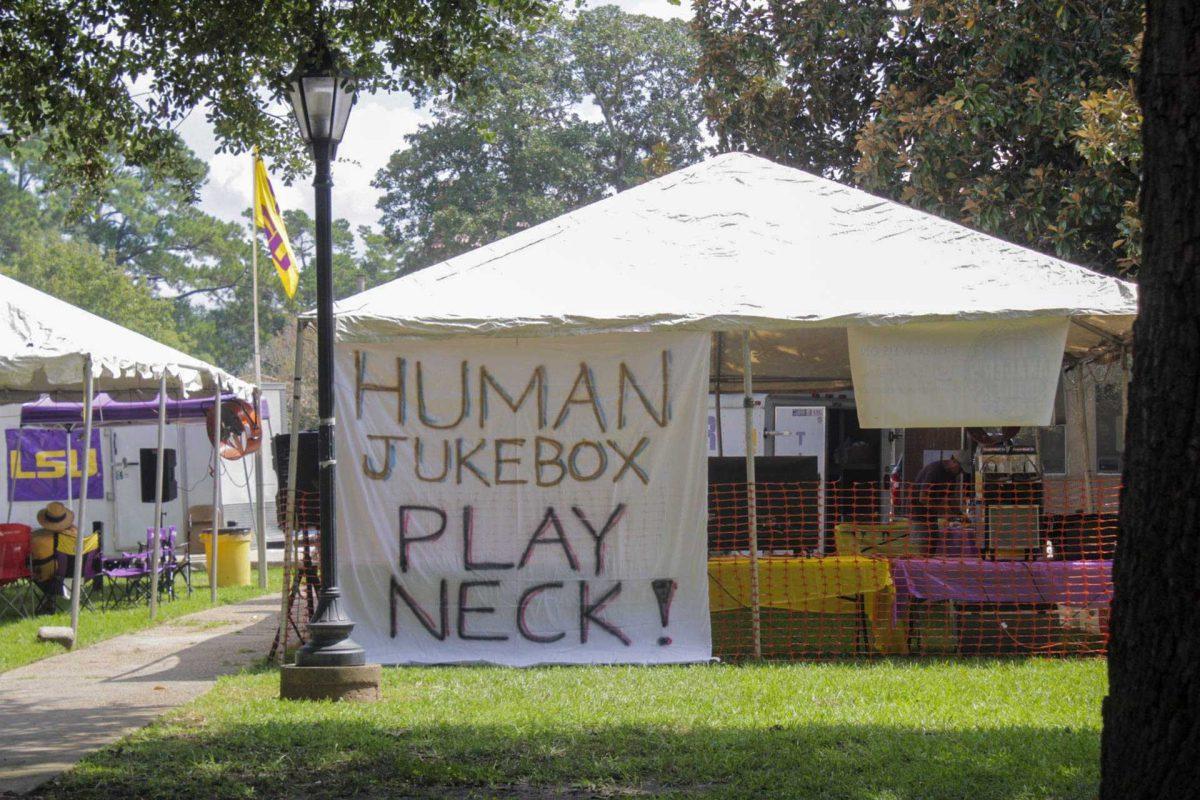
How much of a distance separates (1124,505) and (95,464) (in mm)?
A: 19181

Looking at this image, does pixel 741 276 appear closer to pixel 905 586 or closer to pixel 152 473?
pixel 905 586

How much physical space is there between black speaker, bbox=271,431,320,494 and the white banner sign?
83cm

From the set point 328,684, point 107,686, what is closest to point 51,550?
point 107,686

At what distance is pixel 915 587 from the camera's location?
33.6 feet

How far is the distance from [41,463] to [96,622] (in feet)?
22.8

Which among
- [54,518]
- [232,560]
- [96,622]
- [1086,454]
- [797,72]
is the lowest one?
[96,622]

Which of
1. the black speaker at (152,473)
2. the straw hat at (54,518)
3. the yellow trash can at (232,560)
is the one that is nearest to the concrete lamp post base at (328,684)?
the straw hat at (54,518)

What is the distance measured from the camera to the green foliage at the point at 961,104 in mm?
16016

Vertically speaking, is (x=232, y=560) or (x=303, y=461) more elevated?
(x=303, y=461)

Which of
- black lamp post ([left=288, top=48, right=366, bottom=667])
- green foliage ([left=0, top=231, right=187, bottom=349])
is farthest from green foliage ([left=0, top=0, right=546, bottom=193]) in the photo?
green foliage ([left=0, top=231, right=187, bottom=349])

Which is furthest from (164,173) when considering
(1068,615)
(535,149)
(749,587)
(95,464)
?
(535,149)

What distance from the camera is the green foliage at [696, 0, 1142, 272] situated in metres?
16.0

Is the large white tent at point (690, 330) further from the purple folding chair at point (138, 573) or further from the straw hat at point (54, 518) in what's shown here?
the purple folding chair at point (138, 573)

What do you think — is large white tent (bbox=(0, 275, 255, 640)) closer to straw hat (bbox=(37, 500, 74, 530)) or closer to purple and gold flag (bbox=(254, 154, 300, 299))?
straw hat (bbox=(37, 500, 74, 530))
